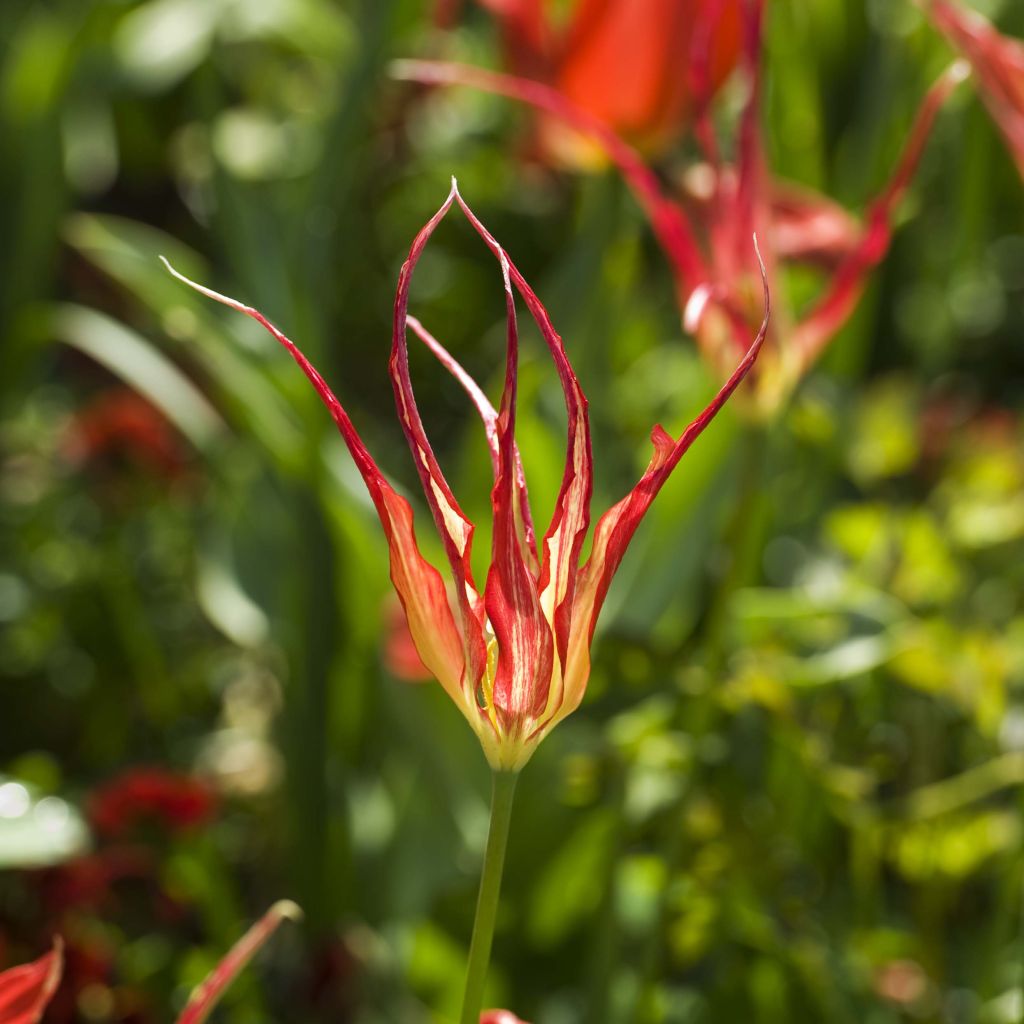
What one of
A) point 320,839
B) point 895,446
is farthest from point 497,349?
point 320,839

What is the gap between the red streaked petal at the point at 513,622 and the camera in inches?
14.5

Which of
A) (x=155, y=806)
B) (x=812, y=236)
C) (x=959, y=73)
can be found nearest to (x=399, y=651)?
(x=155, y=806)

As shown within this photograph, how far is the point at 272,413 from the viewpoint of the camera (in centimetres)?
101

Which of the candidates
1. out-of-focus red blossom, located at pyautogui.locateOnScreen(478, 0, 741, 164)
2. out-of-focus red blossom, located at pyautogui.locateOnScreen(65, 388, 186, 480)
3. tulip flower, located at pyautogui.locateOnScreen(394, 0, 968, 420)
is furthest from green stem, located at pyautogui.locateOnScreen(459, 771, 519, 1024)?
out-of-focus red blossom, located at pyautogui.locateOnScreen(65, 388, 186, 480)

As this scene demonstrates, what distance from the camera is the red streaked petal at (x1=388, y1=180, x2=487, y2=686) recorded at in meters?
0.36

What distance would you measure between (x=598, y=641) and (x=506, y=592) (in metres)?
0.41

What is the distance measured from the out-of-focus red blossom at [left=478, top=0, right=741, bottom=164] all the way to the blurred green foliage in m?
0.08

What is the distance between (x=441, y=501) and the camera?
38 centimetres

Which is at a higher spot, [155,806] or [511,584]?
[511,584]

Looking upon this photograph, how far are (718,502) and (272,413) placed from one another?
0.29 m

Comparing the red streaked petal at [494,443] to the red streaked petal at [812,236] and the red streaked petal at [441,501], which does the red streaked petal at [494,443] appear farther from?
the red streaked petal at [812,236]

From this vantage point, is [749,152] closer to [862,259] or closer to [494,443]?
[862,259]

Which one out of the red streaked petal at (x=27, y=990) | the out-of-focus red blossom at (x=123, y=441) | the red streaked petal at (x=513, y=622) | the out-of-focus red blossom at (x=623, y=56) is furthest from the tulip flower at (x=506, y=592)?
the out-of-focus red blossom at (x=123, y=441)

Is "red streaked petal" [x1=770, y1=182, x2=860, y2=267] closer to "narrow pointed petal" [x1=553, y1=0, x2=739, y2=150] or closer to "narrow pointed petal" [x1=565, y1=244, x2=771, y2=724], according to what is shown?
"narrow pointed petal" [x1=553, y1=0, x2=739, y2=150]
